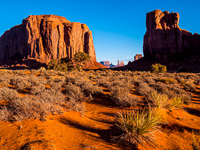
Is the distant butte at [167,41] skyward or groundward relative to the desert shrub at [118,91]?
skyward

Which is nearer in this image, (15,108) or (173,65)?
(15,108)

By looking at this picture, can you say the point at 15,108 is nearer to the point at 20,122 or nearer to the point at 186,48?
the point at 20,122

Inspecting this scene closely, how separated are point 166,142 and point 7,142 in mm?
4099

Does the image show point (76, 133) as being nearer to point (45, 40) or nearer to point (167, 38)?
point (45, 40)

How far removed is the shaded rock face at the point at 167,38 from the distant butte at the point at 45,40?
38.9 m

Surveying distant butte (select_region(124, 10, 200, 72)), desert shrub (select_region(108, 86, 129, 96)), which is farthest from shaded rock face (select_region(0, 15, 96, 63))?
desert shrub (select_region(108, 86, 129, 96))

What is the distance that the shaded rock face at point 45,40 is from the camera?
66.5 metres

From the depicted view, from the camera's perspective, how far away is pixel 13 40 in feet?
264

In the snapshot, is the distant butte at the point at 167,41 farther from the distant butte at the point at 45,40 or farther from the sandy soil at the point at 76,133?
the sandy soil at the point at 76,133

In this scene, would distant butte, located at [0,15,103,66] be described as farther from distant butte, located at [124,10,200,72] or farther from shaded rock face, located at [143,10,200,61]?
shaded rock face, located at [143,10,200,61]

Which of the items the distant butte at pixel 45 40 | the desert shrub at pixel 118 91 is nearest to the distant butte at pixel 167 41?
the distant butte at pixel 45 40

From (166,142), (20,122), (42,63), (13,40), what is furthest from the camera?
(13,40)

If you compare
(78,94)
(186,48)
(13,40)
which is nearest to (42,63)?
(13,40)

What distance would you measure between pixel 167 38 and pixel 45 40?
226 ft
